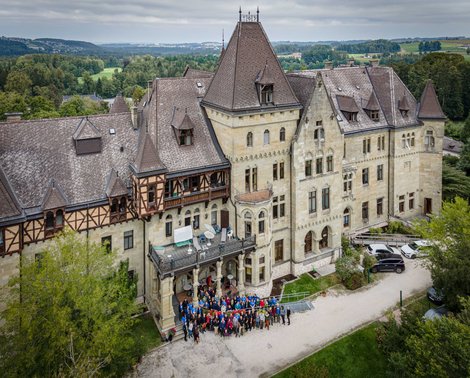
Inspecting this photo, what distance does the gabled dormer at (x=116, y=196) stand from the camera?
36.1 meters

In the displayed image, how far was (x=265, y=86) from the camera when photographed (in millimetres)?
40031

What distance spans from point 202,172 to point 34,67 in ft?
475

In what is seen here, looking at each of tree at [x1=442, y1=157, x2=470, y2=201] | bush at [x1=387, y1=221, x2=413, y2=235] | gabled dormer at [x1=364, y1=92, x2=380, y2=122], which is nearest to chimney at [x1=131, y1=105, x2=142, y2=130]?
gabled dormer at [x1=364, y1=92, x2=380, y2=122]

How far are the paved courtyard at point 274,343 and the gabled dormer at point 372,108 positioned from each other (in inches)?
851

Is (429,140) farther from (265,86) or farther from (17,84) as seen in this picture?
(17,84)

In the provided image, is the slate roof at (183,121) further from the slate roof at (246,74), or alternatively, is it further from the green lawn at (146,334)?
the green lawn at (146,334)

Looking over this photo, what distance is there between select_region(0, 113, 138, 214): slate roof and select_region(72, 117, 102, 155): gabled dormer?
0.77 feet

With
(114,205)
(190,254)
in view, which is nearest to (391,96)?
(190,254)

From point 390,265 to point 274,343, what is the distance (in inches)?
692

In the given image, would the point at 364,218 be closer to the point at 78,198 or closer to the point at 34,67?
the point at 78,198

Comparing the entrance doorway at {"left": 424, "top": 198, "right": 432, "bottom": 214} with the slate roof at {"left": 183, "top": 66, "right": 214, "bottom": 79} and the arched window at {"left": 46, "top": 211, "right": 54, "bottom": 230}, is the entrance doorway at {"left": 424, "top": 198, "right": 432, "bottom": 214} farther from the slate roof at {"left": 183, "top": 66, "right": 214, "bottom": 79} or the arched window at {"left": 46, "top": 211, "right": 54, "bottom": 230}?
the arched window at {"left": 46, "top": 211, "right": 54, "bottom": 230}

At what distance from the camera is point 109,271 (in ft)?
103

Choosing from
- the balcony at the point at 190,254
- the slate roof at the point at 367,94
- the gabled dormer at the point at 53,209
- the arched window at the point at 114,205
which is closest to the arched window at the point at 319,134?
the slate roof at the point at 367,94

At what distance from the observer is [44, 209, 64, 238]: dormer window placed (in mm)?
33625
